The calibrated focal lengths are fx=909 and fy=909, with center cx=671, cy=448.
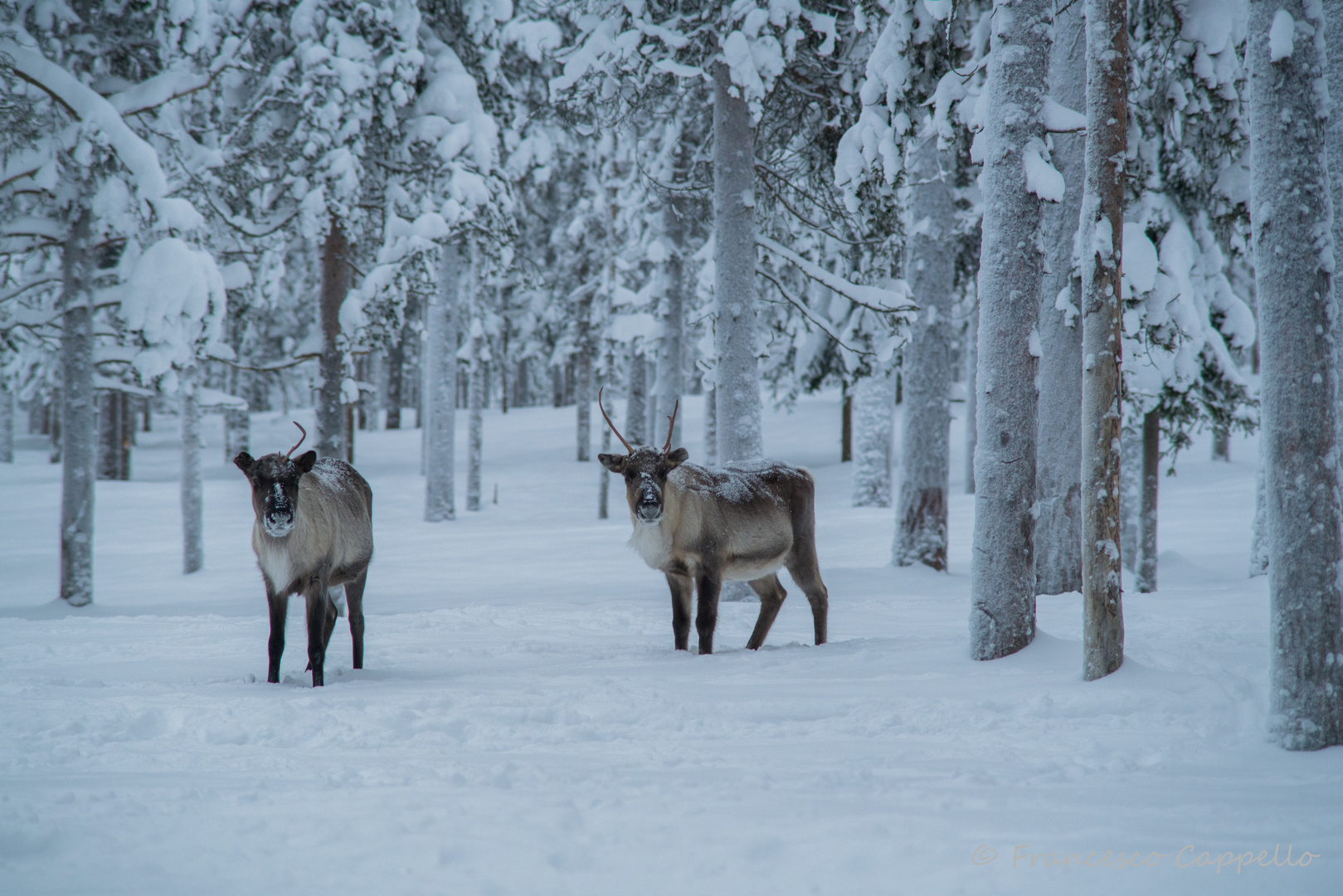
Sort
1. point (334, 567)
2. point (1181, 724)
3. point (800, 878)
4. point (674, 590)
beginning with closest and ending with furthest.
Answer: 1. point (800, 878)
2. point (1181, 724)
3. point (334, 567)
4. point (674, 590)

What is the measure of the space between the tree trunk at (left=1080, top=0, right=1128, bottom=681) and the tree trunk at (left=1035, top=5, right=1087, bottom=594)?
3.46m

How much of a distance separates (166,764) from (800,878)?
2.98m

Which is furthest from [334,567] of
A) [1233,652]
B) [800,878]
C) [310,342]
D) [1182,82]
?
[1182,82]

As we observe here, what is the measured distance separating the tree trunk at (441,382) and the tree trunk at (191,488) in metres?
5.89

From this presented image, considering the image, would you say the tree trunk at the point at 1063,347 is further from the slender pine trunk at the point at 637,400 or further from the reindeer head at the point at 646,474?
the slender pine trunk at the point at 637,400

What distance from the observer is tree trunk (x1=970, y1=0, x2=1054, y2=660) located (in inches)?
231

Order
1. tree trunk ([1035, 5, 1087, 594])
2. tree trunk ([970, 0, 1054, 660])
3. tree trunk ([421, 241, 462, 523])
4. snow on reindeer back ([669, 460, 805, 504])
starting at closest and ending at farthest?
1. tree trunk ([970, 0, 1054, 660])
2. snow on reindeer back ([669, 460, 805, 504])
3. tree trunk ([1035, 5, 1087, 594])
4. tree trunk ([421, 241, 462, 523])

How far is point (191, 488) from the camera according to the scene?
47.7 feet

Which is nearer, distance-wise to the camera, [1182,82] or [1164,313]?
[1182,82]

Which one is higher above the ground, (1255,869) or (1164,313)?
(1164,313)

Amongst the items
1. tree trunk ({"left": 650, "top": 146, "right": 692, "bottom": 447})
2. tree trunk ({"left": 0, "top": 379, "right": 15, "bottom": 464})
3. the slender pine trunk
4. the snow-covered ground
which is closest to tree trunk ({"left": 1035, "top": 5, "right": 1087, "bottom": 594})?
the snow-covered ground

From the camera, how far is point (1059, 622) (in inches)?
295

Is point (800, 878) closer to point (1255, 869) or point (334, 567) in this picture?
point (1255, 869)

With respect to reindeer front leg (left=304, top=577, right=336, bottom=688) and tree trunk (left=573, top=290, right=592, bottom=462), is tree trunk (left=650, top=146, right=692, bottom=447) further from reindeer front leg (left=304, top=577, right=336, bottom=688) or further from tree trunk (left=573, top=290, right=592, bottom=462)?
reindeer front leg (left=304, top=577, right=336, bottom=688)
